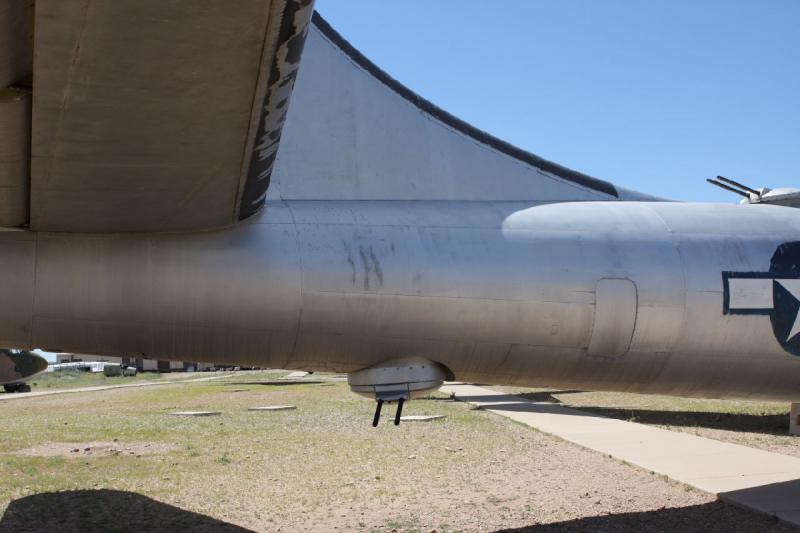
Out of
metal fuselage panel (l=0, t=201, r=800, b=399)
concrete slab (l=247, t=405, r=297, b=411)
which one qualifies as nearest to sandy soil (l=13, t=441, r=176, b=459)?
concrete slab (l=247, t=405, r=297, b=411)

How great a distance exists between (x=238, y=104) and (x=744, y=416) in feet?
50.6

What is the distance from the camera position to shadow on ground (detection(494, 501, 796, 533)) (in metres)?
→ 6.97

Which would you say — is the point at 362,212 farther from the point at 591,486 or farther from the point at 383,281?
the point at 591,486

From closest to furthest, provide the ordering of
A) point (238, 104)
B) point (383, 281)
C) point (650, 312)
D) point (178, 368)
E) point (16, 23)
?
point (16, 23), point (238, 104), point (383, 281), point (650, 312), point (178, 368)

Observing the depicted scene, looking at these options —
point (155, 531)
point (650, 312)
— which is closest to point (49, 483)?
point (155, 531)

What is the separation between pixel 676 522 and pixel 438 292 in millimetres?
3878

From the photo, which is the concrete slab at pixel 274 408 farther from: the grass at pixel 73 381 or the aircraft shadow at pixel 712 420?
the grass at pixel 73 381

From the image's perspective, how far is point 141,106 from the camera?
3.33 metres

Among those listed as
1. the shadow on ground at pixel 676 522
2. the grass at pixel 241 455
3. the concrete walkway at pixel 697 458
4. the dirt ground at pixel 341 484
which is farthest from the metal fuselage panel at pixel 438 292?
the grass at pixel 241 455

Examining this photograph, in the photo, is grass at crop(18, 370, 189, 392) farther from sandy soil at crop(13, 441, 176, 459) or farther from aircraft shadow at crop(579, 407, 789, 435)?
aircraft shadow at crop(579, 407, 789, 435)

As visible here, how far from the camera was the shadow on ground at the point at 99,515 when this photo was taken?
285 inches

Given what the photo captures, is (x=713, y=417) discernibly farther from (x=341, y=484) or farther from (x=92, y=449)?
(x=92, y=449)

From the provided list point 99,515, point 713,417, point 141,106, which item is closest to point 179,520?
point 99,515

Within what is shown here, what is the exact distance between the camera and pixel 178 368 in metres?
80.6
